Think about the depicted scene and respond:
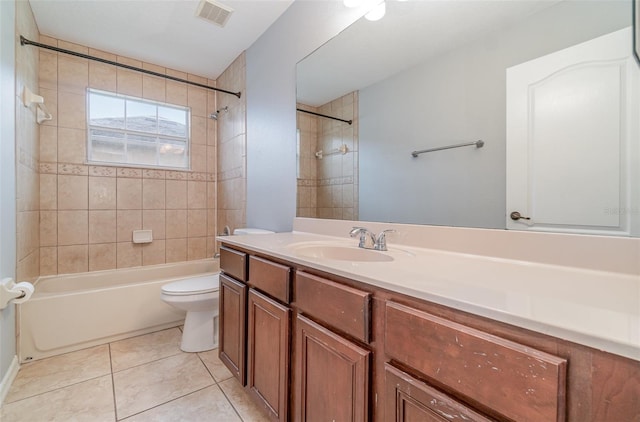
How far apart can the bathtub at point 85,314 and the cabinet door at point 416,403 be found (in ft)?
7.04

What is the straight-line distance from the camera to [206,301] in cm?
186

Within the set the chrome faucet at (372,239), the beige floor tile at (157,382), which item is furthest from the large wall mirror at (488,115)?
the beige floor tile at (157,382)

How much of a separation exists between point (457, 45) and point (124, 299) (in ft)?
8.72

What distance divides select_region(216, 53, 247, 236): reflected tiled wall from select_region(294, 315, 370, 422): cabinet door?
68.0 inches

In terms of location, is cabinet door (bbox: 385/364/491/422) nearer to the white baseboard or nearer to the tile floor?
the tile floor

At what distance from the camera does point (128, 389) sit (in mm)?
1503

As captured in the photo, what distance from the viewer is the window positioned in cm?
255

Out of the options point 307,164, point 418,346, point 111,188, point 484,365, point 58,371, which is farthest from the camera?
point 111,188

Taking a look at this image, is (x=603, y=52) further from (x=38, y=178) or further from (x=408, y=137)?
(x=38, y=178)

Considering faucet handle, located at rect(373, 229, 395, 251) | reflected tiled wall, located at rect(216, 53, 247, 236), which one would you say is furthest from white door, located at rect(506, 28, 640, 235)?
reflected tiled wall, located at rect(216, 53, 247, 236)

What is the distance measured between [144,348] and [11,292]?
89cm

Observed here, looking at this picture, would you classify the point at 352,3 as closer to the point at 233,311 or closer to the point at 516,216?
the point at 516,216

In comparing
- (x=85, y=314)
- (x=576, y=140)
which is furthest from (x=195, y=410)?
(x=576, y=140)

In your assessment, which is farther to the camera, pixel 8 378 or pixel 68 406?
pixel 8 378
